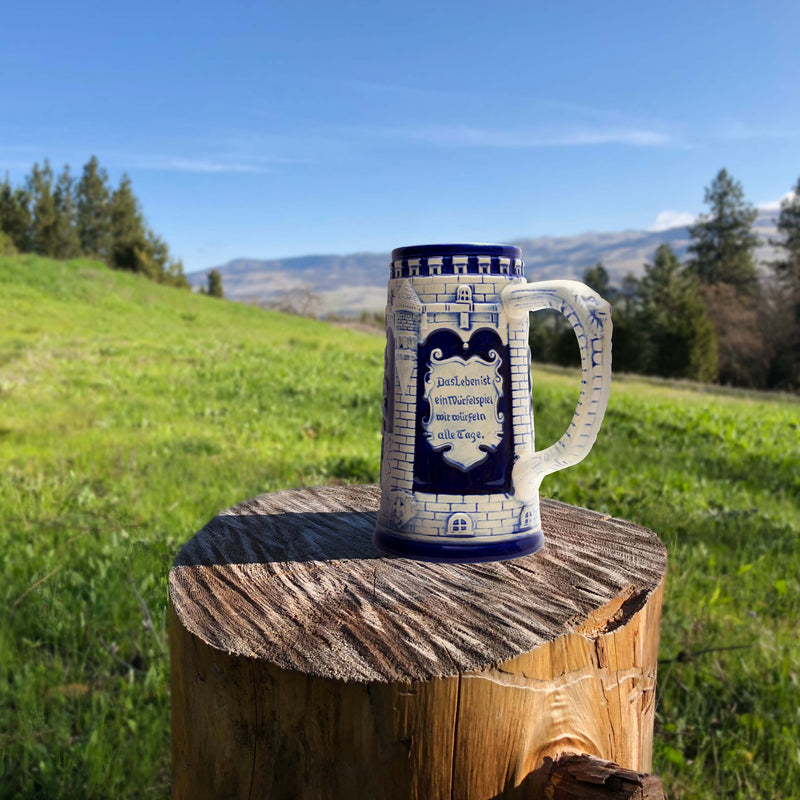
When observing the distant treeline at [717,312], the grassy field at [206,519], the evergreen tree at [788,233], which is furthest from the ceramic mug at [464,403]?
the evergreen tree at [788,233]

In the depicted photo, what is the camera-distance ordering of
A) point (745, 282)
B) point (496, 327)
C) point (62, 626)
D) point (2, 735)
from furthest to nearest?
point (745, 282) < point (62, 626) < point (2, 735) < point (496, 327)

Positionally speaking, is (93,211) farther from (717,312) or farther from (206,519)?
(206,519)

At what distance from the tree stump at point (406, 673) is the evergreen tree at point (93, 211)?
5892 centimetres

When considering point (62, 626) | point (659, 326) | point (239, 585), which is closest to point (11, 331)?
point (62, 626)

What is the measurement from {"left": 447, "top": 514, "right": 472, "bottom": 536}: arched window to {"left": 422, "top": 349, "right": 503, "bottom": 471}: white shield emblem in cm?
12

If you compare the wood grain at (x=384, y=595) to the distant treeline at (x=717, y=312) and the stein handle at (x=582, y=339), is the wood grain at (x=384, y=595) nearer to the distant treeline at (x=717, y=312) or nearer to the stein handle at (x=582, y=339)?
the stein handle at (x=582, y=339)

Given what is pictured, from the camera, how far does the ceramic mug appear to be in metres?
1.66

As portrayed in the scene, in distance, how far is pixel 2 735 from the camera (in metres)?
2.79

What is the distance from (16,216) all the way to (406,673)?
181ft

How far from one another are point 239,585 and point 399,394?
0.58 meters

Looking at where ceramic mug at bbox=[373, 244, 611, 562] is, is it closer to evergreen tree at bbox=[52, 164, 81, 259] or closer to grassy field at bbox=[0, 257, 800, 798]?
grassy field at bbox=[0, 257, 800, 798]

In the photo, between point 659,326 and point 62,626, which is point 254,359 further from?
point 659,326

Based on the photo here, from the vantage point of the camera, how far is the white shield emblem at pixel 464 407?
167 centimetres

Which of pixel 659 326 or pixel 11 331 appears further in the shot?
pixel 659 326
